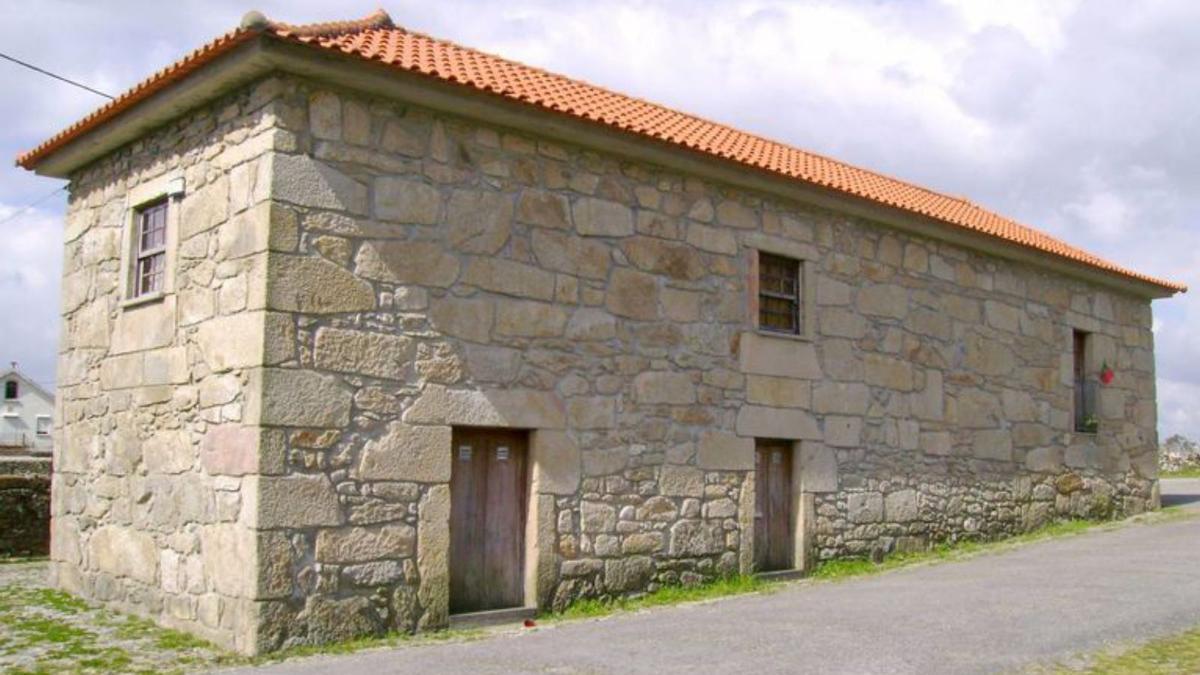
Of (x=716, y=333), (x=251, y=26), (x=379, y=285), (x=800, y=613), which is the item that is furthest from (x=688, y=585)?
(x=251, y=26)

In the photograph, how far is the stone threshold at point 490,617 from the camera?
840cm

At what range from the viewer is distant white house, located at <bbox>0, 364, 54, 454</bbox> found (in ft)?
193

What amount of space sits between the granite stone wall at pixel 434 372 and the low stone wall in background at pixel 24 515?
2399mm

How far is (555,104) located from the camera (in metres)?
9.05

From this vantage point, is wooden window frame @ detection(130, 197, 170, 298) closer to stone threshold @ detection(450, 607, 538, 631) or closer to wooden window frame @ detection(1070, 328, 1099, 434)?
stone threshold @ detection(450, 607, 538, 631)

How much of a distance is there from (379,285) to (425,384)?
2.56ft

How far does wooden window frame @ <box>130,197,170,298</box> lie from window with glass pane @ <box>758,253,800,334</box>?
5.23 meters

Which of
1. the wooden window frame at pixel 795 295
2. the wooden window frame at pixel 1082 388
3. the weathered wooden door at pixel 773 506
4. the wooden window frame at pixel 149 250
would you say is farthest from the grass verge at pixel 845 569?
the wooden window frame at pixel 149 250

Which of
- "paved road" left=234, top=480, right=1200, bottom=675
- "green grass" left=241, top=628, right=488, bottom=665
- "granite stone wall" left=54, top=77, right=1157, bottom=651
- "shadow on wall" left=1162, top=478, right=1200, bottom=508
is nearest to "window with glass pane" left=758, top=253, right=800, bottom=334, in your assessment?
"granite stone wall" left=54, top=77, right=1157, bottom=651

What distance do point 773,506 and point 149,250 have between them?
5968 millimetres

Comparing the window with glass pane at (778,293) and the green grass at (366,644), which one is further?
the window with glass pane at (778,293)

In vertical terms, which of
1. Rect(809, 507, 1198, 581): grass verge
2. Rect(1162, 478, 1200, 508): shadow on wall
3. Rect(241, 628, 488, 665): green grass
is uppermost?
Rect(1162, 478, 1200, 508): shadow on wall

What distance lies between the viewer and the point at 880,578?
10.5m

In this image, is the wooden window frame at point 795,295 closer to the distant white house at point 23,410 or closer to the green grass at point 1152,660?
the green grass at point 1152,660
